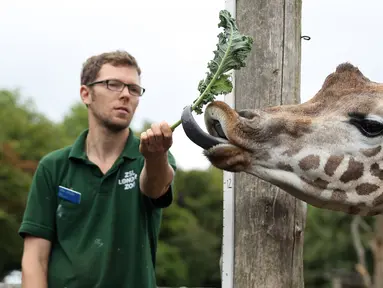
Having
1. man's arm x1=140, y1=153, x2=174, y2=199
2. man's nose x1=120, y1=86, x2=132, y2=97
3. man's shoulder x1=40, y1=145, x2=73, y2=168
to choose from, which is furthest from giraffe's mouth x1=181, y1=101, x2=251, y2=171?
man's shoulder x1=40, y1=145, x2=73, y2=168

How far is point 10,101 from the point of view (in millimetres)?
37344

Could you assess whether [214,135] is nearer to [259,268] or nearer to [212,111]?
[212,111]

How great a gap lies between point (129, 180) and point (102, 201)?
0.60 ft

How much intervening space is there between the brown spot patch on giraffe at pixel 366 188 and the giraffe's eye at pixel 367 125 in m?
0.23

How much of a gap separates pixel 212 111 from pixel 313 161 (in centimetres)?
51

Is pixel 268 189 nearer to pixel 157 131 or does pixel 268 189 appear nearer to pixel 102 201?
pixel 157 131

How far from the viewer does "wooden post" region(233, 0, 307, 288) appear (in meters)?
3.88

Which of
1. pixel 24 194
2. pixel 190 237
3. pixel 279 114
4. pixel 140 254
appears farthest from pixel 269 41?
pixel 190 237

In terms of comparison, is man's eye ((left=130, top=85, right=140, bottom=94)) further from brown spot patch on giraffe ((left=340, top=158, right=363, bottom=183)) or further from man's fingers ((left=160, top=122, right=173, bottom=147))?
brown spot patch on giraffe ((left=340, top=158, right=363, bottom=183))

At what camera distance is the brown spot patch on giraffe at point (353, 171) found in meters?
3.52

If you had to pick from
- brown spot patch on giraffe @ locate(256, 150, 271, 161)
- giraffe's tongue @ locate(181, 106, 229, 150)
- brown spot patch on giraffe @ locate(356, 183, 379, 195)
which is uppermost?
giraffe's tongue @ locate(181, 106, 229, 150)

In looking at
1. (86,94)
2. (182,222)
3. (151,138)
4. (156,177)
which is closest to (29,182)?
(182,222)

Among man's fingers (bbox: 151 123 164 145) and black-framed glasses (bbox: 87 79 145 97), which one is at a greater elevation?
black-framed glasses (bbox: 87 79 145 97)

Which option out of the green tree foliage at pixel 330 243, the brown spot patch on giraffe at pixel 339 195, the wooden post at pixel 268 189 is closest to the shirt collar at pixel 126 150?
the wooden post at pixel 268 189
